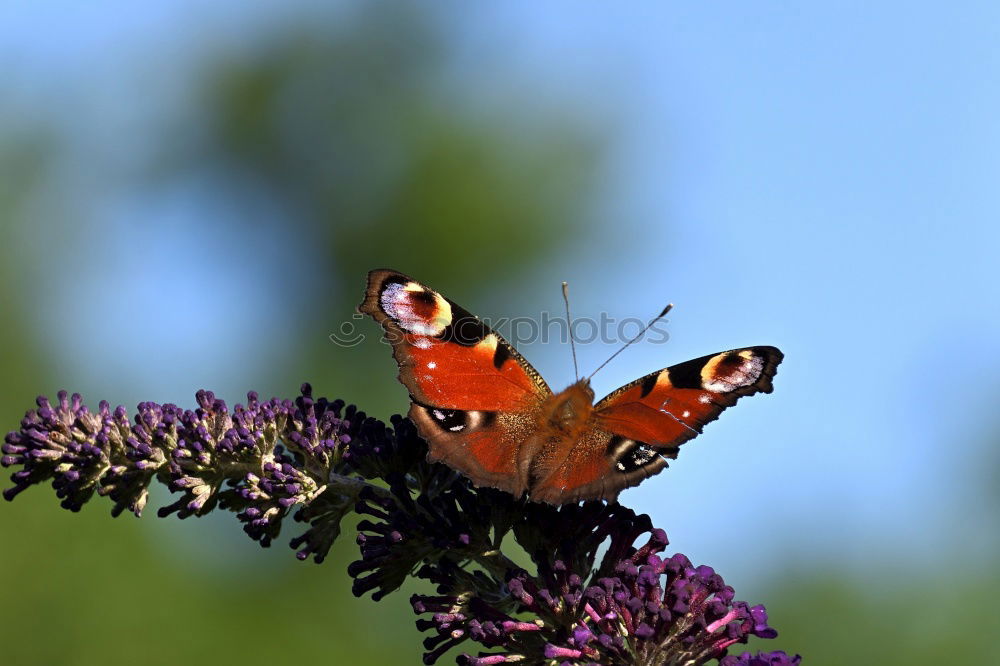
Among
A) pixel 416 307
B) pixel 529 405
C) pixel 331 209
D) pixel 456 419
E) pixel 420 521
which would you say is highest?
pixel 331 209

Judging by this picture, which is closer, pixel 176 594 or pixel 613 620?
pixel 613 620

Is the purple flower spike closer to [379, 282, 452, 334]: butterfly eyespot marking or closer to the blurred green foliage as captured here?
[379, 282, 452, 334]: butterfly eyespot marking

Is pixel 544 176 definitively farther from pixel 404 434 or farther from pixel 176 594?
pixel 404 434

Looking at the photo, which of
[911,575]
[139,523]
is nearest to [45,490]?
[139,523]

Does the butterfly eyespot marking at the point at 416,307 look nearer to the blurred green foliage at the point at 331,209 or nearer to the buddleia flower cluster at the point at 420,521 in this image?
the buddleia flower cluster at the point at 420,521

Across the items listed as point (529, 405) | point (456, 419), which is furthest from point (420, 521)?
point (529, 405)

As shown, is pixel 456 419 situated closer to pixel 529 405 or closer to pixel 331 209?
pixel 529 405

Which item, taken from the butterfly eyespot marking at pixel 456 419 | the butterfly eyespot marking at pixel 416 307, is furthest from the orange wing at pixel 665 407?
the butterfly eyespot marking at pixel 416 307
